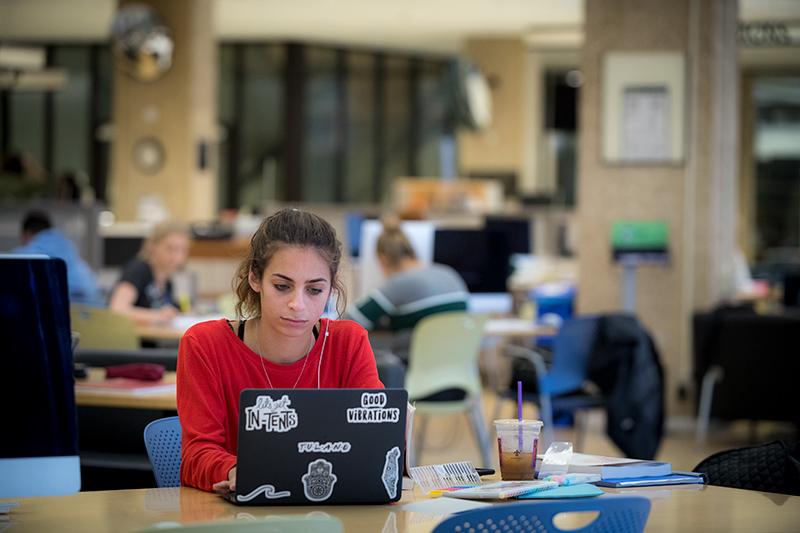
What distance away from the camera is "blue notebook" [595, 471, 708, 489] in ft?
7.73

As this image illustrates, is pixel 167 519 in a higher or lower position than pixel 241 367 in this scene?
lower

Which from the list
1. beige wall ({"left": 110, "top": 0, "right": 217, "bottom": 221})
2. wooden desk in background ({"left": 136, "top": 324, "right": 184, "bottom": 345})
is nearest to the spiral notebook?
wooden desk in background ({"left": 136, "top": 324, "right": 184, "bottom": 345})

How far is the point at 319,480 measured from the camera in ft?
6.75

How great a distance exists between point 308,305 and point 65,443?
51 centimetres

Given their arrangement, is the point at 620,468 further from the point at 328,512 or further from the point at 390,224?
the point at 390,224

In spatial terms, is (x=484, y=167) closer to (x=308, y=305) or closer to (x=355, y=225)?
(x=355, y=225)

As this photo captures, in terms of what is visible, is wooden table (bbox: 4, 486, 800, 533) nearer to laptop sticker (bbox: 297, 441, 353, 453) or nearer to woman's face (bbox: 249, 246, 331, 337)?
laptop sticker (bbox: 297, 441, 353, 453)

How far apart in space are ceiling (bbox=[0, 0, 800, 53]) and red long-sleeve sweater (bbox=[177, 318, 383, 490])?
13852 millimetres

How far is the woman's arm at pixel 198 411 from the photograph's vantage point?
235 centimetres

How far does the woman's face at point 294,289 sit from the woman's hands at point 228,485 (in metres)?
0.37

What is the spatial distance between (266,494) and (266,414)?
14cm

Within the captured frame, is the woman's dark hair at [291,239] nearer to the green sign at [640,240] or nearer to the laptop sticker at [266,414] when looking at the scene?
the laptop sticker at [266,414]

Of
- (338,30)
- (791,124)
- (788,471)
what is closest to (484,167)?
(338,30)

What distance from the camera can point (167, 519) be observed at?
6.59ft
